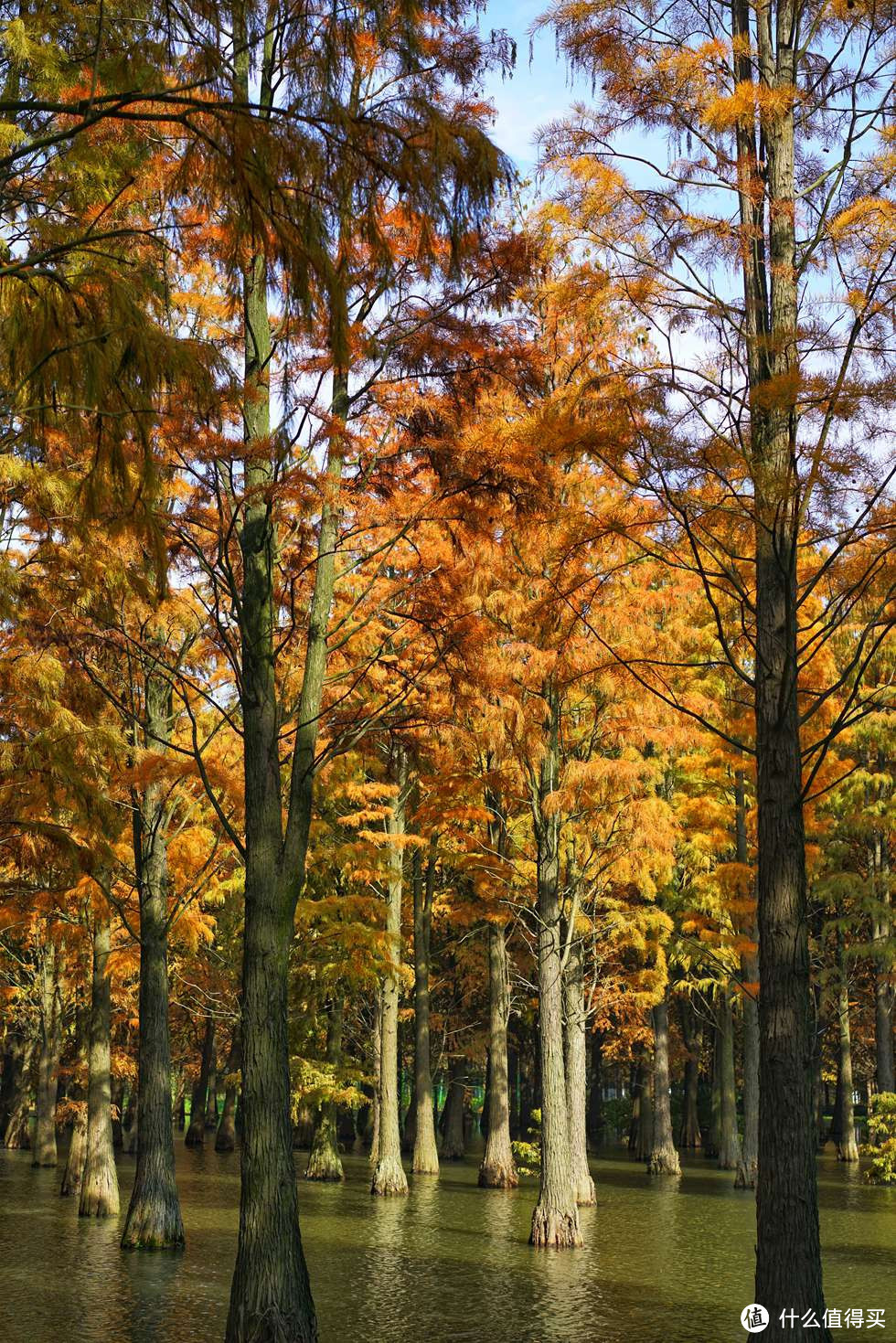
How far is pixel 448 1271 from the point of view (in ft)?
48.9

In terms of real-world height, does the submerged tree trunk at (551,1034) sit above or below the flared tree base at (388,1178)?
above

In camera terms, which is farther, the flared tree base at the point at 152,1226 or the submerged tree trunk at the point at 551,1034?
the submerged tree trunk at the point at 551,1034

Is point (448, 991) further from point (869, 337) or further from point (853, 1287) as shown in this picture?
point (869, 337)

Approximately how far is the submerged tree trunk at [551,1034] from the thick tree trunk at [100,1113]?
23.6 ft

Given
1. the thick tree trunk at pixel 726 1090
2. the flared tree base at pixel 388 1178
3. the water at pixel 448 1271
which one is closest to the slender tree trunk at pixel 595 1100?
the thick tree trunk at pixel 726 1090

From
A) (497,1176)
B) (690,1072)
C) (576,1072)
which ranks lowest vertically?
(497,1176)

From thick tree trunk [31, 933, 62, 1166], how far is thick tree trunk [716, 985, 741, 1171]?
57.5 feet

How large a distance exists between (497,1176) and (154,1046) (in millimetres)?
12027

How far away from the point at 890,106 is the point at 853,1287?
39.0ft

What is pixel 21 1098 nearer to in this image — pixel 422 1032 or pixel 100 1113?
pixel 422 1032

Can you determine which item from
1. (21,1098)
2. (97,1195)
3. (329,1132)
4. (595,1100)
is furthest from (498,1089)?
(595,1100)

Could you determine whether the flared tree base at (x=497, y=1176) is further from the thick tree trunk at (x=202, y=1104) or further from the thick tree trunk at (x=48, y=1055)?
the thick tree trunk at (x=202, y=1104)

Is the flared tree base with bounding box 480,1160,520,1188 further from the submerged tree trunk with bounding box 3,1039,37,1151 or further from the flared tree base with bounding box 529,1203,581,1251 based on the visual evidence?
the submerged tree trunk with bounding box 3,1039,37,1151

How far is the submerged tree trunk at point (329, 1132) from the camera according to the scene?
29.1 m
